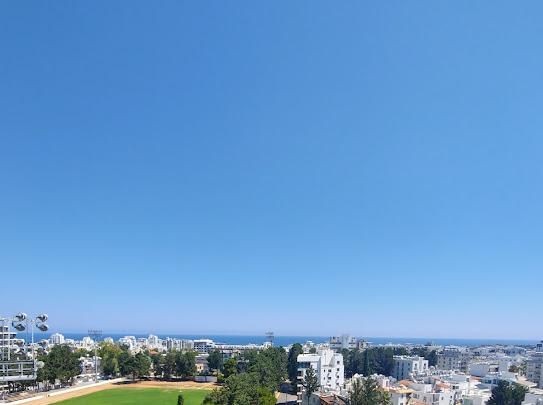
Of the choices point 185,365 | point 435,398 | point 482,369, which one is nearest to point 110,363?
point 185,365

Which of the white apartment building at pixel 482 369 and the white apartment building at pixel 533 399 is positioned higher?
the white apartment building at pixel 533 399

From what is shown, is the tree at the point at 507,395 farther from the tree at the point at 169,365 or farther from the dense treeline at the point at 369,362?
the tree at the point at 169,365

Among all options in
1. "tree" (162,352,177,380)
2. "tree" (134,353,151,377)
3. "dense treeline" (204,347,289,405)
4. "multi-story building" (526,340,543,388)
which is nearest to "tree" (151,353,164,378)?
"tree" (162,352,177,380)

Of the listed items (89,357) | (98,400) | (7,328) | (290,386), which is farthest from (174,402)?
(89,357)

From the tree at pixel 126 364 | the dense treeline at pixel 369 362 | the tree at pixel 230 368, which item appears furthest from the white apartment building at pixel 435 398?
the tree at pixel 126 364

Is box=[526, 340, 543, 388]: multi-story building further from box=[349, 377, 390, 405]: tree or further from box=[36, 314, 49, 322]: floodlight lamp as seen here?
box=[36, 314, 49, 322]: floodlight lamp
